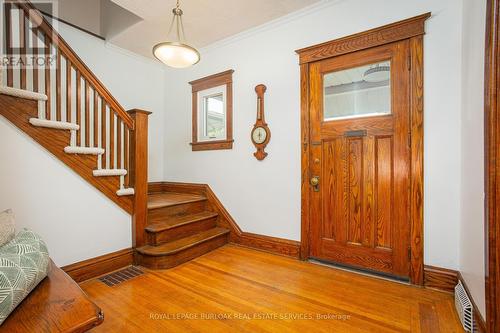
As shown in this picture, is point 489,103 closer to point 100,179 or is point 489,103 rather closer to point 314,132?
point 314,132

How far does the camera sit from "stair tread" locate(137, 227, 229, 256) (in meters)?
2.49

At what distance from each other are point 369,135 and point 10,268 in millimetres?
2646

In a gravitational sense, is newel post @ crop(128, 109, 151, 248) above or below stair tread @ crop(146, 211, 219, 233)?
above

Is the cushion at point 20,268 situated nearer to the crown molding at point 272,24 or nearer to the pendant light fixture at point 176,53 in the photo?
the pendant light fixture at point 176,53

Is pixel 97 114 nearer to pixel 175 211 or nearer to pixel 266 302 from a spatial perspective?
pixel 175 211

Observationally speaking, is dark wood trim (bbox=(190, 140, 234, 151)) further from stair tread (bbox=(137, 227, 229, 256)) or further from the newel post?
stair tread (bbox=(137, 227, 229, 256))

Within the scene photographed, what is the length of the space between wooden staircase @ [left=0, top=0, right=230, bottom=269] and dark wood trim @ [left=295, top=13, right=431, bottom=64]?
6.51ft

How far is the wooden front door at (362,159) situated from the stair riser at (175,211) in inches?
63.2

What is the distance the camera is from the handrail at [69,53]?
6.33ft

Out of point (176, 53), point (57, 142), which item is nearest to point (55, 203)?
point (57, 142)

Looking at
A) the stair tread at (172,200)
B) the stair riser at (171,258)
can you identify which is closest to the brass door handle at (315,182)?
the stair riser at (171,258)

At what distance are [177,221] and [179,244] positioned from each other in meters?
0.35

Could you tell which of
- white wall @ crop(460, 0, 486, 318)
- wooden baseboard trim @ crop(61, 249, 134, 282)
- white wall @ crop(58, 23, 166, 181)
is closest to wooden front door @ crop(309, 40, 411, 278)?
white wall @ crop(460, 0, 486, 318)

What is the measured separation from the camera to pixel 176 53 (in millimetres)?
2254
